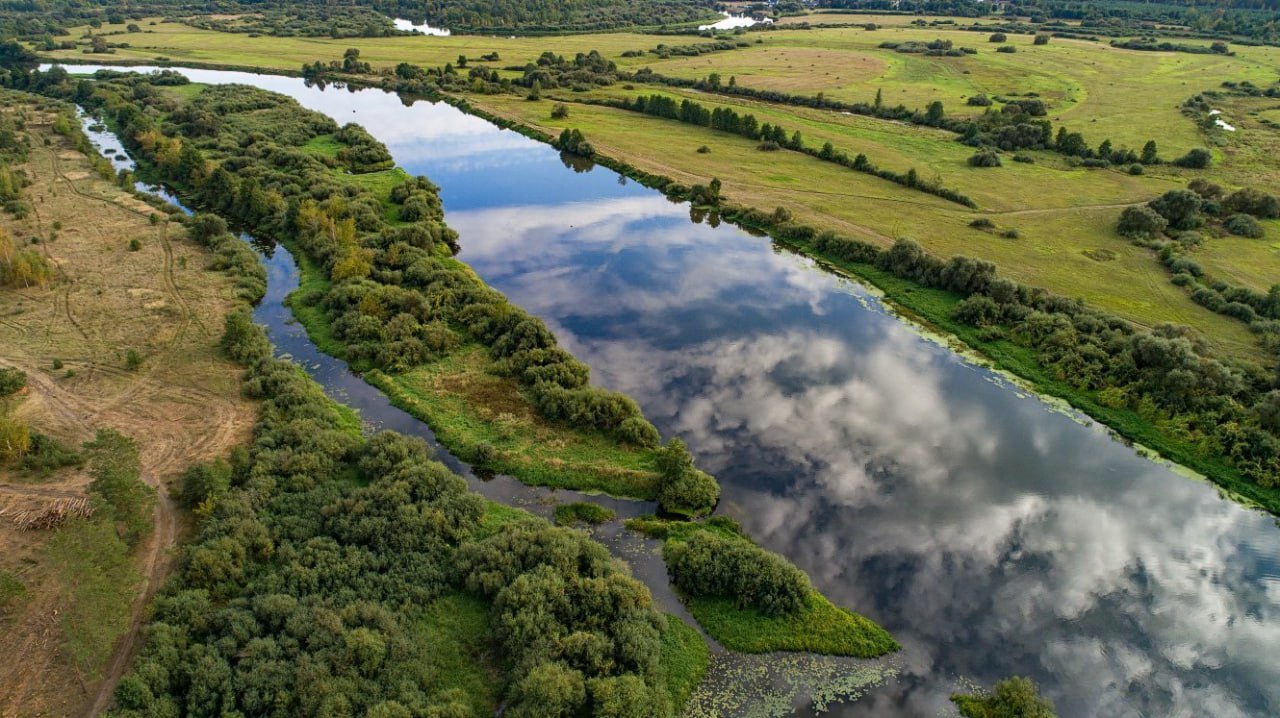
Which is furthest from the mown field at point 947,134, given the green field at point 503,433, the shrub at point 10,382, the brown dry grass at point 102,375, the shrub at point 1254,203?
the shrub at point 10,382

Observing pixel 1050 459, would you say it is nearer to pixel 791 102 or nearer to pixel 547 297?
pixel 547 297

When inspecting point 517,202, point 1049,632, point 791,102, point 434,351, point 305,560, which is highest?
point 791,102

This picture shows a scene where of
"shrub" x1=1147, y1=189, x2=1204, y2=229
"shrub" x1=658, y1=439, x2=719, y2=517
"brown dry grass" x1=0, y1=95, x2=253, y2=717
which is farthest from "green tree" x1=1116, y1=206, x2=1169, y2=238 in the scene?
"brown dry grass" x1=0, y1=95, x2=253, y2=717

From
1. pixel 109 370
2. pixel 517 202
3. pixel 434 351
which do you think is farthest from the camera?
pixel 517 202

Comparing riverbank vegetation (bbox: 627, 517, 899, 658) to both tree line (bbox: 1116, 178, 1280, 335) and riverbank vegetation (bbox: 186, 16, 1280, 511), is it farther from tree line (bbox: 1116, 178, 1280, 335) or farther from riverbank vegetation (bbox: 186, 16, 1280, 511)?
tree line (bbox: 1116, 178, 1280, 335)

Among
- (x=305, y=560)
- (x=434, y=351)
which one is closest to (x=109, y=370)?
(x=434, y=351)

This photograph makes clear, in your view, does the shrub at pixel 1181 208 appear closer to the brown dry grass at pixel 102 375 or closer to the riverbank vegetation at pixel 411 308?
the riverbank vegetation at pixel 411 308
